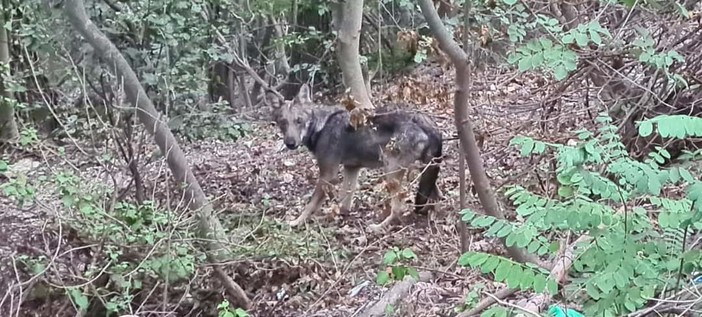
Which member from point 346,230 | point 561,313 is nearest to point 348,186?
point 346,230

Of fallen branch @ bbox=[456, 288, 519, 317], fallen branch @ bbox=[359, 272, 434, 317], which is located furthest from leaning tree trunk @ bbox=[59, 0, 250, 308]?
fallen branch @ bbox=[456, 288, 519, 317]

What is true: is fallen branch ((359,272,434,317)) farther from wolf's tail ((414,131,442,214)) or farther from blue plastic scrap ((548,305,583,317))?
blue plastic scrap ((548,305,583,317))

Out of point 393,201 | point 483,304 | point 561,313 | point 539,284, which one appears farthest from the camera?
point 393,201

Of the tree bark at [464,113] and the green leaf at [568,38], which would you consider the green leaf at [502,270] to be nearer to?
the green leaf at [568,38]

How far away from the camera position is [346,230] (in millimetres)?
8906

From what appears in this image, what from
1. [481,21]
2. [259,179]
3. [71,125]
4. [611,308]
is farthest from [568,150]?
[259,179]

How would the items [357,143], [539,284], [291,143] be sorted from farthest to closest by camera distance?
1. [291,143]
2. [357,143]
3. [539,284]

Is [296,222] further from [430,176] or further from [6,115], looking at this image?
[6,115]

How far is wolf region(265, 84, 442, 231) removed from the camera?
868cm

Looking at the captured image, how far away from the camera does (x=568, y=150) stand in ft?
11.5

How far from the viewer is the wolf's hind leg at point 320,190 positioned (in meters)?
9.01

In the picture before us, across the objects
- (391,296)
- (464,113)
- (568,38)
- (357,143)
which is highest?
(568,38)

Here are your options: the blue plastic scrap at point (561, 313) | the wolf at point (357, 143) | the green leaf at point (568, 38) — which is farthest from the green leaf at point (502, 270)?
the wolf at point (357, 143)

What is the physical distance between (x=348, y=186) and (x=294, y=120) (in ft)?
3.05
